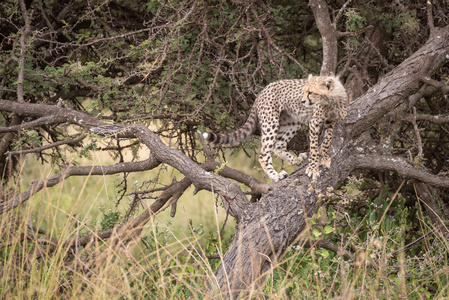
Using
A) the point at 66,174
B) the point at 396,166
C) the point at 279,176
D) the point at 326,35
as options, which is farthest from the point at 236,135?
the point at 66,174

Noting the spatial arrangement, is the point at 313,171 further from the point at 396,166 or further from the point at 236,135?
the point at 236,135

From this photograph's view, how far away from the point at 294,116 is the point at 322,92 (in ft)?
2.07

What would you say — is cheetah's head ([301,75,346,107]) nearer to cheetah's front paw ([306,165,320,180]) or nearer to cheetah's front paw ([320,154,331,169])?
cheetah's front paw ([320,154,331,169])

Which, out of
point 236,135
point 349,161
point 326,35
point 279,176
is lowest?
point 279,176

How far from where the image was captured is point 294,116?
478 centimetres

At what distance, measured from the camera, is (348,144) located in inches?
171

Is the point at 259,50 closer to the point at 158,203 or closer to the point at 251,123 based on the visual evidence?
the point at 251,123

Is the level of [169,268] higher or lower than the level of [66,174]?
lower

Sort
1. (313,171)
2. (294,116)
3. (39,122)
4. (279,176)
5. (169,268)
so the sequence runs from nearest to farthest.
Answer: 1. (169,268)
2. (313,171)
3. (39,122)
4. (279,176)
5. (294,116)

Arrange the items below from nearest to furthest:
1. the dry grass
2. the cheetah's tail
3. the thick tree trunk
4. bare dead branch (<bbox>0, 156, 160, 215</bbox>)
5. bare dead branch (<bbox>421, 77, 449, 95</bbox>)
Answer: the dry grass → the thick tree trunk → bare dead branch (<bbox>0, 156, 160, 215</bbox>) → bare dead branch (<bbox>421, 77, 449, 95</bbox>) → the cheetah's tail

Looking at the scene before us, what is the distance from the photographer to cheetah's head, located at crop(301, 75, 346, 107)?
4.19 metres

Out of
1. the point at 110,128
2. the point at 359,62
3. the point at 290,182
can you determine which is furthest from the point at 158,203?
the point at 359,62

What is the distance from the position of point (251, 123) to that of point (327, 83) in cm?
100

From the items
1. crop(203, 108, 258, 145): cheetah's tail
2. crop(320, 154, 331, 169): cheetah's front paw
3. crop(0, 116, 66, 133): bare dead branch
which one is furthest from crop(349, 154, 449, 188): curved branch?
crop(0, 116, 66, 133): bare dead branch
